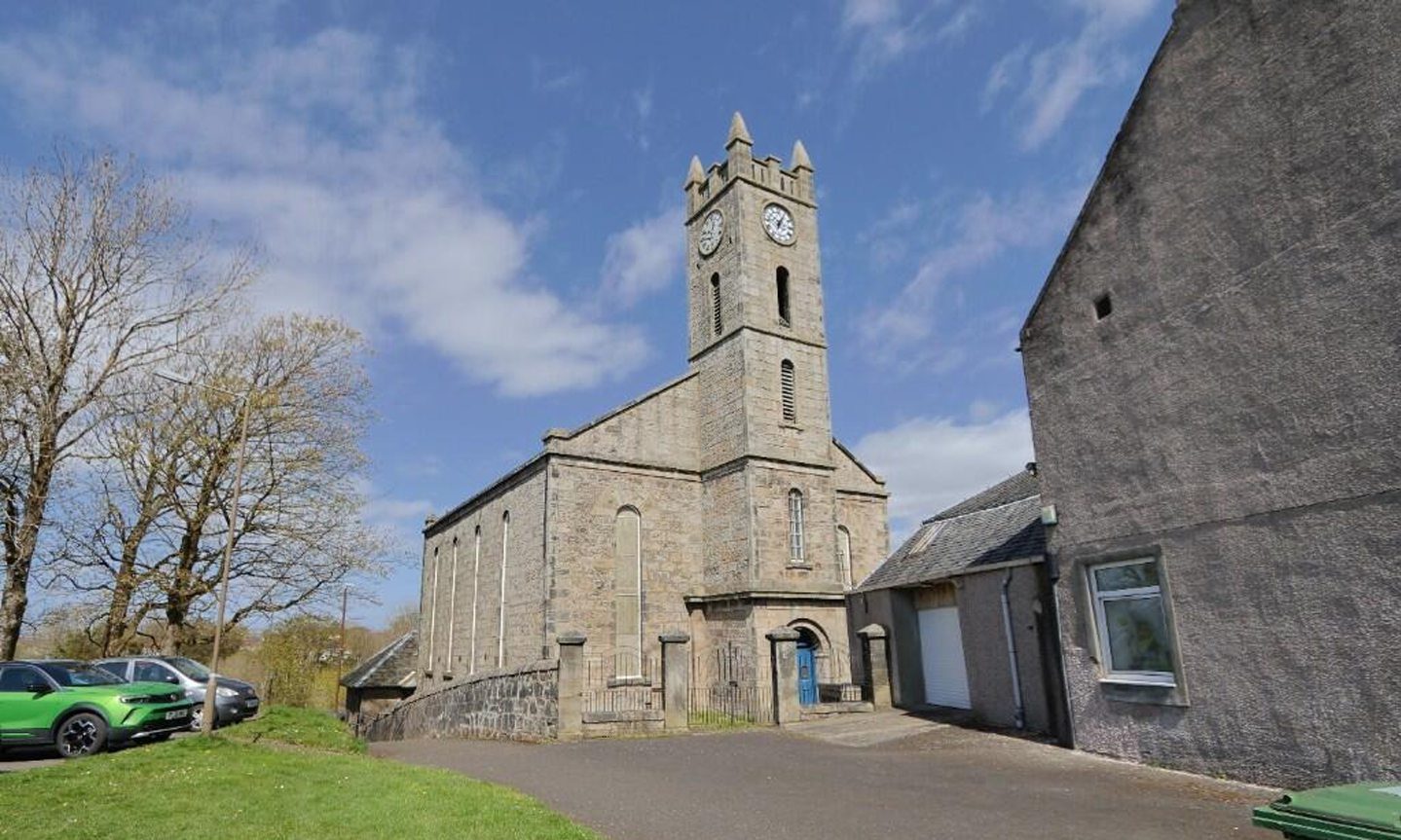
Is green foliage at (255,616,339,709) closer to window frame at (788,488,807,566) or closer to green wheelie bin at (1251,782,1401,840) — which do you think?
window frame at (788,488,807,566)

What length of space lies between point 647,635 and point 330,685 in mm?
34209

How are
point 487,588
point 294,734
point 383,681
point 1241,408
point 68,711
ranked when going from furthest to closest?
point 383,681
point 487,588
point 294,734
point 68,711
point 1241,408

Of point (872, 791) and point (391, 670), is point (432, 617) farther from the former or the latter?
point (872, 791)

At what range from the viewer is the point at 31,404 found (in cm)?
1855

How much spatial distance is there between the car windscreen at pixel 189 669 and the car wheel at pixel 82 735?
20.2 ft

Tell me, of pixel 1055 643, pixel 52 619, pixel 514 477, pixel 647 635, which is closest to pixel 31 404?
pixel 52 619

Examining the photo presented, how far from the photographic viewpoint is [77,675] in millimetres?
12992

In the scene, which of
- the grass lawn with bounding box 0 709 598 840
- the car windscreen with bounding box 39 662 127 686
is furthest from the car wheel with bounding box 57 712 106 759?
the grass lawn with bounding box 0 709 598 840

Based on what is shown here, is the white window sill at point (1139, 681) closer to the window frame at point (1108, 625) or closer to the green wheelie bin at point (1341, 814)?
the window frame at point (1108, 625)

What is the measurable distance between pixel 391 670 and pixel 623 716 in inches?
995

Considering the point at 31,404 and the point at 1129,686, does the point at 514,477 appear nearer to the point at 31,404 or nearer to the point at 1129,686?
the point at 31,404

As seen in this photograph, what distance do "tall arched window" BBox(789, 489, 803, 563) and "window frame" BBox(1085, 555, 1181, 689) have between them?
12827 millimetres

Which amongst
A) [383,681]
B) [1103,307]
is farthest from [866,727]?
[383,681]

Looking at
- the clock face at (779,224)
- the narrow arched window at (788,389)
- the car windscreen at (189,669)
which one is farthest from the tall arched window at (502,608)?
the clock face at (779,224)
